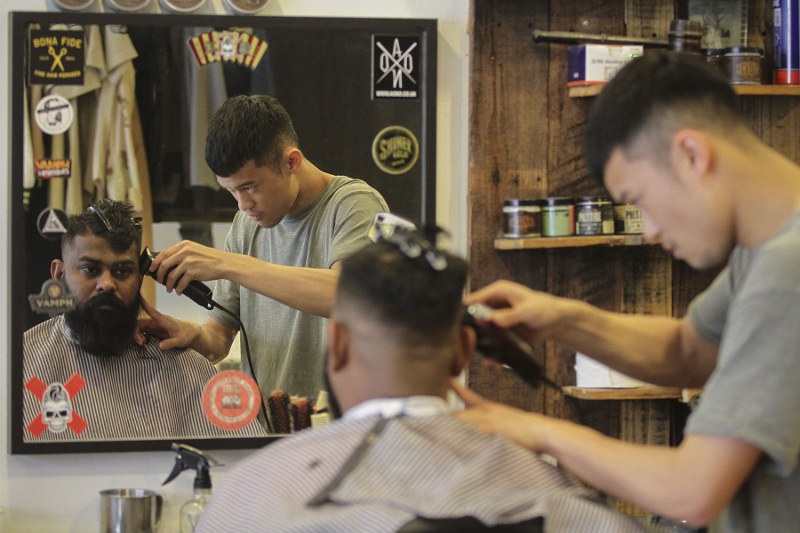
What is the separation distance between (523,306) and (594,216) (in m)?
0.92

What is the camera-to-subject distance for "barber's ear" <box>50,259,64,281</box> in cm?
214

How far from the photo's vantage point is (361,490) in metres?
1.01

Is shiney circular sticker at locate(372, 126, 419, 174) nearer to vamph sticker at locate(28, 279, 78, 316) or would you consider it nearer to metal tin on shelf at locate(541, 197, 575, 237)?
metal tin on shelf at locate(541, 197, 575, 237)

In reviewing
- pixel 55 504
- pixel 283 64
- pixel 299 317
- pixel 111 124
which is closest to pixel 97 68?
pixel 111 124

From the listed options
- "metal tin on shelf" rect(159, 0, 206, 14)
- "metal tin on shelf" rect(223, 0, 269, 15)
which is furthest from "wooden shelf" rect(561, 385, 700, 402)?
"metal tin on shelf" rect(159, 0, 206, 14)

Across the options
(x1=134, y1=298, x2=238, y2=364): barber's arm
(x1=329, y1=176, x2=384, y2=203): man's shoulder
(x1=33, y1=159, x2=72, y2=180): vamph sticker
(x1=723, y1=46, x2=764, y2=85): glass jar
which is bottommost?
(x1=134, y1=298, x2=238, y2=364): barber's arm

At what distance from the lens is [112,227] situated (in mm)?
2125

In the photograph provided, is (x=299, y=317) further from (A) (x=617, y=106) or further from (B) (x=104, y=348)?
(A) (x=617, y=106)

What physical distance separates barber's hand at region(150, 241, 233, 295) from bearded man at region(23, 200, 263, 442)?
0.10 m

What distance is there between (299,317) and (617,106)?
130 cm

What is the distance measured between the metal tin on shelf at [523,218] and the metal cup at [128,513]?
4.32 ft

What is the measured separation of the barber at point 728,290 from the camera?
984mm

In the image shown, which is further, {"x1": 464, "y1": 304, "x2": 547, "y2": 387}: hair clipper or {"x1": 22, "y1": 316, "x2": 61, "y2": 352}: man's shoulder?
{"x1": 22, "y1": 316, "x2": 61, "y2": 352}: man's shoulder

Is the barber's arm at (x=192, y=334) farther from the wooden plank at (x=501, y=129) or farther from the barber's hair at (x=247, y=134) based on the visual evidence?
the wooden plank at (x=501, y=129)
